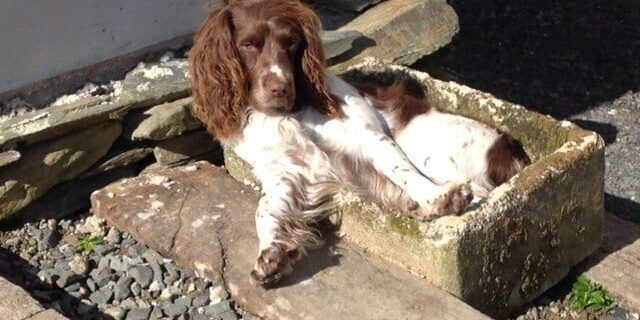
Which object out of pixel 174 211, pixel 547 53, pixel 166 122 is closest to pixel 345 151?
pixel 174 211

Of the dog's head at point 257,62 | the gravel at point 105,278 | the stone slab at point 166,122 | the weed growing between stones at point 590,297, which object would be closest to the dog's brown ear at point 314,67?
the dog's head at point 257,62

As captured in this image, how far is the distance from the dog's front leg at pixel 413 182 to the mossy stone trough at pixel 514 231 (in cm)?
11

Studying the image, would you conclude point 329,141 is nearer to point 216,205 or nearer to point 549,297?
point 216,205

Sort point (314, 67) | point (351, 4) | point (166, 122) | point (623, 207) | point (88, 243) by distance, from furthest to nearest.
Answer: point (351, 4) → point (623, 207) → point (166, 122) → point (88, 243) → point (314, 67)

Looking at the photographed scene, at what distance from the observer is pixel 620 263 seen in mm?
4281

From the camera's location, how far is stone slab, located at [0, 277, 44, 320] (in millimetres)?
3645

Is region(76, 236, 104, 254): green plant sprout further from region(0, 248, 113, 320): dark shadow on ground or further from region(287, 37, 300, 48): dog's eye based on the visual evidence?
region(287, 37, 300, 48): dog's eye

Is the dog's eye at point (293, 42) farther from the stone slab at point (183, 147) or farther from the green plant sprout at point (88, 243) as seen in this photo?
the green plant sprout at point (88, 243)

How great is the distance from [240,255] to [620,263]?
158 centimetres

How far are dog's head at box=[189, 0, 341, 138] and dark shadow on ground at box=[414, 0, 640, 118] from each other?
155 cm

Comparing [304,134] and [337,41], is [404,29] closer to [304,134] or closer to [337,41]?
[337,41]

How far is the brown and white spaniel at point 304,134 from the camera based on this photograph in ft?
13.4

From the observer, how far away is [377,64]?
4996 millimetres

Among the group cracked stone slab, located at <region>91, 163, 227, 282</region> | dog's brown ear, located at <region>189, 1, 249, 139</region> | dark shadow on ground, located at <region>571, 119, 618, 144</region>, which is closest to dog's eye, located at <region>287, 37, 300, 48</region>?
dog's brown ear, located at <region>189, 1, 249, 139</region>
